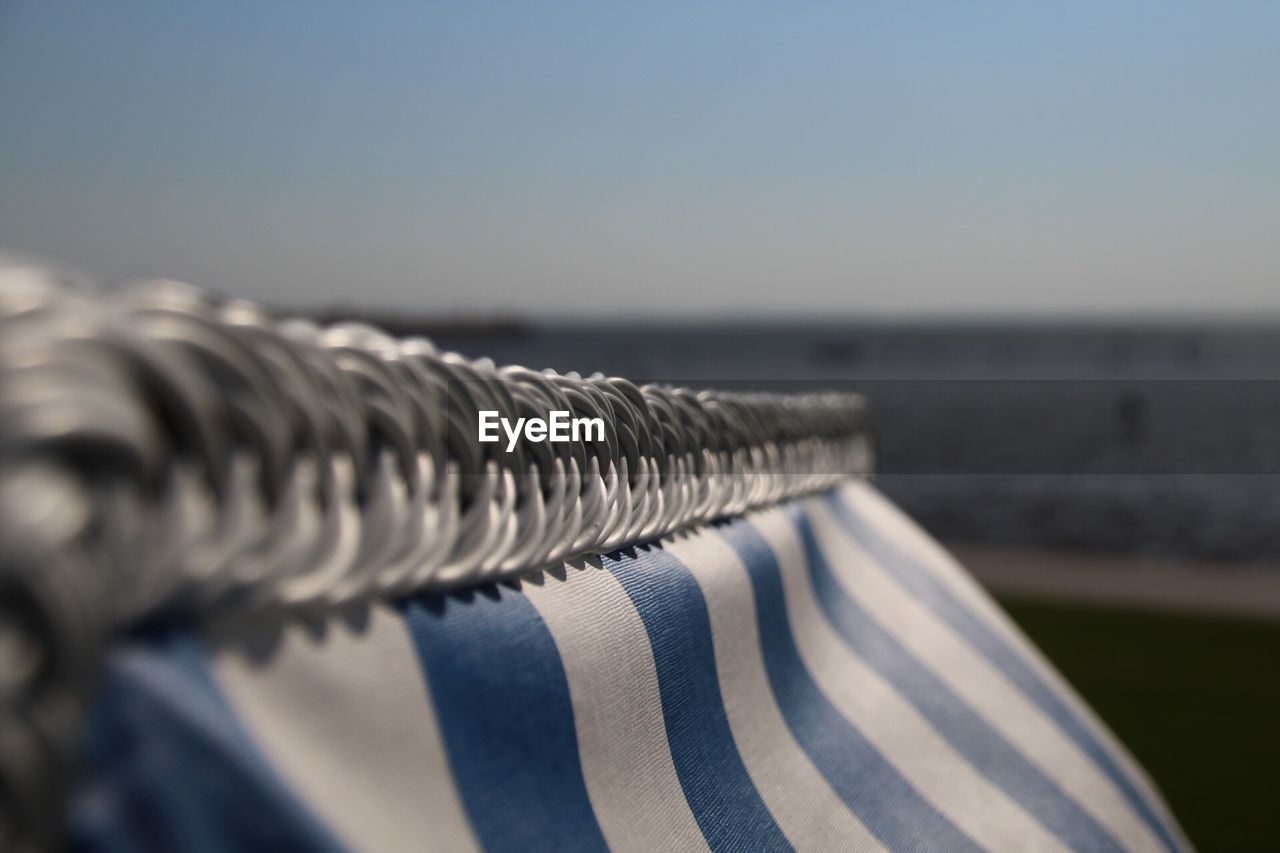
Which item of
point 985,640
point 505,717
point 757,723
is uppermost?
point 505,717

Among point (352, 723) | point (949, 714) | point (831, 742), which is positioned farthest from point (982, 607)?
point (352, 723)

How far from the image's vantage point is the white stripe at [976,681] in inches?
31.9

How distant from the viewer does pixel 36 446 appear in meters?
0.17

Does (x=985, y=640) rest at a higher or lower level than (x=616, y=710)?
lower

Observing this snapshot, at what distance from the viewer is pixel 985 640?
39.3 inches

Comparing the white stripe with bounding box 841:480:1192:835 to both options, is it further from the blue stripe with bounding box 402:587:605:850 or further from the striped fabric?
the blue stripe with bounding box 402:587:605:850

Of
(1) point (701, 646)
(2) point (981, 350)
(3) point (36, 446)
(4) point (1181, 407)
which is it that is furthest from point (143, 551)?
(2) point (981, 350)

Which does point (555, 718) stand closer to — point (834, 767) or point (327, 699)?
point (327, 699)

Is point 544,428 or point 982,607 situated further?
point 982,607

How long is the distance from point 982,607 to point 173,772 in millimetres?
960

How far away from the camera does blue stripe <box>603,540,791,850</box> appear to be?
1.51 feet

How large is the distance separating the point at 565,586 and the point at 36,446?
248 millimetres

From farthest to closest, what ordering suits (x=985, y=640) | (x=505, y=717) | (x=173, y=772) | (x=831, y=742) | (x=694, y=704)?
1. (x=985, y=640)
2. (x=831, y=742)
3. (x=694, y=704)
4. (x=505, y=717)
5. (x=173, y=772)

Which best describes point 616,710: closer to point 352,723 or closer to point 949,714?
point 352,723
